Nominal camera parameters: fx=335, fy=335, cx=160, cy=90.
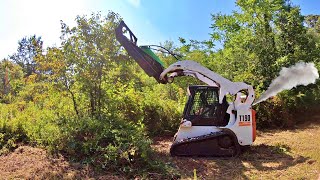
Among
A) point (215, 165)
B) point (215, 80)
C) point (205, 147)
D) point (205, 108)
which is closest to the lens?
point (215, 165)

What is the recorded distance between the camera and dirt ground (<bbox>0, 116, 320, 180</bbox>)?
612 cm

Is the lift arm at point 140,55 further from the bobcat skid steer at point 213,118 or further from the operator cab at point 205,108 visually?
the operator cab at point 205,108

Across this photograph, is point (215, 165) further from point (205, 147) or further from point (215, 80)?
point (215, 80)

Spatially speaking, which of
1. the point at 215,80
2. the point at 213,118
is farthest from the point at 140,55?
the point at 213,118

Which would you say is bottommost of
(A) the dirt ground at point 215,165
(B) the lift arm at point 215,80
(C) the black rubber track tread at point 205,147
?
(A) the dirt ground at point 215,165

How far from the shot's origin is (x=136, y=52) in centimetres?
834

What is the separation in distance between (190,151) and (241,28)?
1319 centimetres

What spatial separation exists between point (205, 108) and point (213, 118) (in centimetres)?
31

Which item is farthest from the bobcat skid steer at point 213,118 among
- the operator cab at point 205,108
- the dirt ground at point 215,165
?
the dirt ground at point 215,165

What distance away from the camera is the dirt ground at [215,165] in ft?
20.1

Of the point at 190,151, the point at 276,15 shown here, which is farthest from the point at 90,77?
the point at 276,15

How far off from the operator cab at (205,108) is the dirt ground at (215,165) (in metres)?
0.89

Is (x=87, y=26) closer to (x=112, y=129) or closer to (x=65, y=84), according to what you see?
(x=65, y=84)

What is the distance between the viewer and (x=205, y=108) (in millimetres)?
8039
